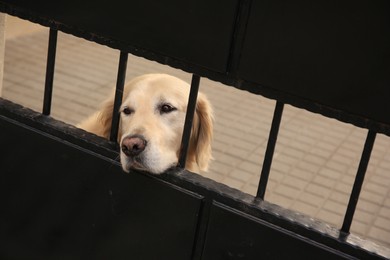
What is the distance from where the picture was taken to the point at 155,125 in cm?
283

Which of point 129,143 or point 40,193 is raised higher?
point 129,143

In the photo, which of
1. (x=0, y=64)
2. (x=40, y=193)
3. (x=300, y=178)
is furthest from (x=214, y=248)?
(x=300, y=178)

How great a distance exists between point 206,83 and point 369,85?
568cm

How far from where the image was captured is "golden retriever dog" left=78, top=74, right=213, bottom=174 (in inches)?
90.0

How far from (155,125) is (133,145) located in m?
0.47

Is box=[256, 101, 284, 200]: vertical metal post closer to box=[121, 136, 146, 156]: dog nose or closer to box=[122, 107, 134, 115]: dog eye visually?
box=[121, 136, 146, 156]: dog nose

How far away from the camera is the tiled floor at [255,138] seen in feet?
15.8

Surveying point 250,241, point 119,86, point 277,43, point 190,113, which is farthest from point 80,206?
point 277,43

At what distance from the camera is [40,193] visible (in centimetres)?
229

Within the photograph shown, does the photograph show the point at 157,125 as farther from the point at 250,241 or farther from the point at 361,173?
the point at 361,173

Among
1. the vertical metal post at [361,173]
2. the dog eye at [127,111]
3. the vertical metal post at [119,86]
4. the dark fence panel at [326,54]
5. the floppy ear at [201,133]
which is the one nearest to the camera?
the dark fence panel at [326,54]

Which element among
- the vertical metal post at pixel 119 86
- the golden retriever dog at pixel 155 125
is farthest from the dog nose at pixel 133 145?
the vertical metal post at pixel 119 86

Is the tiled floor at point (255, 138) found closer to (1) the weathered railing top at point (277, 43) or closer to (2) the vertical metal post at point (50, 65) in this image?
(2) the vertical metal post at point (50, 65)

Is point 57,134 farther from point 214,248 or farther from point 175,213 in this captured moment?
point 214,248
